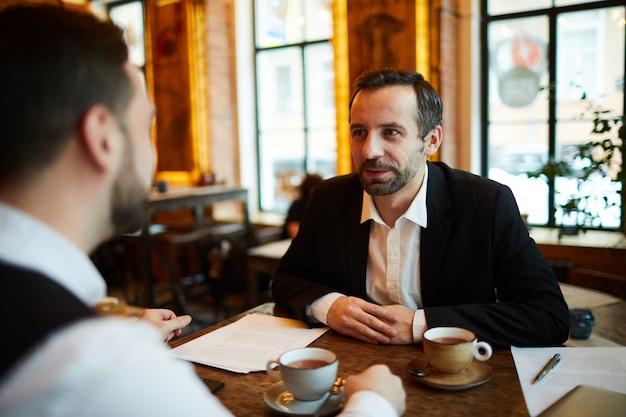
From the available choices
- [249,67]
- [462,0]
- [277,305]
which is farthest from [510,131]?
[277,305]

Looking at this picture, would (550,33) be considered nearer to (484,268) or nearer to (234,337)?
(484,268)

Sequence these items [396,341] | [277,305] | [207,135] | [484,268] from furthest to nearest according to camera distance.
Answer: [207,135], [277,305], [484,268], [396,341]

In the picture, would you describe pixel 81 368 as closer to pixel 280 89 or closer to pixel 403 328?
pixel 403 328

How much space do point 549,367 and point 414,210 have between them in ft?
2.08

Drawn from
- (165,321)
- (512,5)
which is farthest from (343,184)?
(512,5)

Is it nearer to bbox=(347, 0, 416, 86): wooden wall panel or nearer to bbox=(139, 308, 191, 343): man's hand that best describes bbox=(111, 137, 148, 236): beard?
bbox=(139, 308, 191, 343): man's hand

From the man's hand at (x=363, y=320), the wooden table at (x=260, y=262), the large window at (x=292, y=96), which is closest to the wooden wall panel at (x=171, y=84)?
the large window at (x=292, y=96)

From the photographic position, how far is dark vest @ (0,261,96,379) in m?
0.53

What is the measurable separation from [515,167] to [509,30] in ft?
3.84

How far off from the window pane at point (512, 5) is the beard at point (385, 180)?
3437mm

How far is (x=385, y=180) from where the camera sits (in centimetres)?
167

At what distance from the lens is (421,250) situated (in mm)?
1648

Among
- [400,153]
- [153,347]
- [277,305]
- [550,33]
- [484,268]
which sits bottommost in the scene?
[277,305]

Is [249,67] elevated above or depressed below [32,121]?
above
